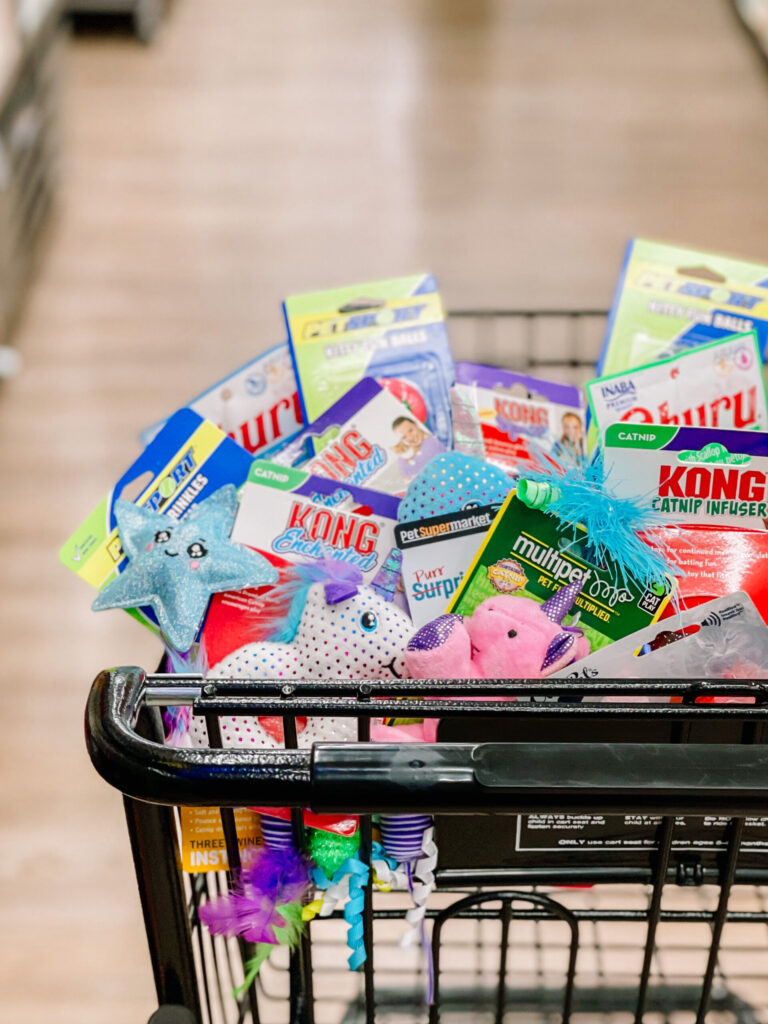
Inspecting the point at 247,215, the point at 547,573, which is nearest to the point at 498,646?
the point at 547,573

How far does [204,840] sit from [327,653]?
14 centimetres

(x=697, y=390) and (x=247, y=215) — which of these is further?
(x=247, y=215)

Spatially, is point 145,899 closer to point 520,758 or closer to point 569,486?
point 520,758

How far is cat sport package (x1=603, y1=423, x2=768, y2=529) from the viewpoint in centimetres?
72

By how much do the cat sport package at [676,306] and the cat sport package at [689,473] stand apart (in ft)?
0.73

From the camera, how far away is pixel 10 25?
88.0 inches

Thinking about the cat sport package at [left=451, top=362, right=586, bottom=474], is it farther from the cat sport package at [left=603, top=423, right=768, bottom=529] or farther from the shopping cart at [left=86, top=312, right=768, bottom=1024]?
the shopping cart at [left=86, top=312, right=768, bottom=1024]

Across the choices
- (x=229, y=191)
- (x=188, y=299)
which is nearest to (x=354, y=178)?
(x=229, y=191)

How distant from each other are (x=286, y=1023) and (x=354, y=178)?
2.33 meters

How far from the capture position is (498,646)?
0.64 meters

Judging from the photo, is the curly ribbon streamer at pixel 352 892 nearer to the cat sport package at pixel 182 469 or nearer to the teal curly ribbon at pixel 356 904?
the teal curly ribbon at pixel 356 904

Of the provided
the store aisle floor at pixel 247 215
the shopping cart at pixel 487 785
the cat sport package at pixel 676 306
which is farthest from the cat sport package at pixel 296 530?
the store aisle floor at pixel 247 215

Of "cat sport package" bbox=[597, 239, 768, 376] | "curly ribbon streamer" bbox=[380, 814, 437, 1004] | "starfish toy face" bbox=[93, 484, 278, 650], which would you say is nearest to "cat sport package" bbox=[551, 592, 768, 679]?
"curly ribbon streamer" bbox=[380, 814, 437, 1004]

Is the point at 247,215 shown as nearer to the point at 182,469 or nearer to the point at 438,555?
the point at 182,469
